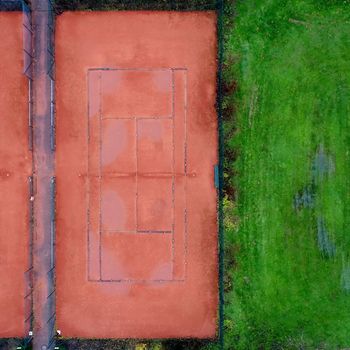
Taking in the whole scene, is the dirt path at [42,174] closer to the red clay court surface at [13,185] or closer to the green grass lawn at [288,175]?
the red clay court surface at [13,185]

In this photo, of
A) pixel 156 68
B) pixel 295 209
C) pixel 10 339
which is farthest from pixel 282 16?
pixel 10 339

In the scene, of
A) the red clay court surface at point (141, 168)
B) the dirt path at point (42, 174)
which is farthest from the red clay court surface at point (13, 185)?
the red clay court surface at point (141, 168)

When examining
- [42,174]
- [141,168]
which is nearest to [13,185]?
[42,174]

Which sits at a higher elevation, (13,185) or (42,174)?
(42,174)

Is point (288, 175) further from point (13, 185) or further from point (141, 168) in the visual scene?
point (13, 185)

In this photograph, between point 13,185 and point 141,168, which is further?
point 13,185

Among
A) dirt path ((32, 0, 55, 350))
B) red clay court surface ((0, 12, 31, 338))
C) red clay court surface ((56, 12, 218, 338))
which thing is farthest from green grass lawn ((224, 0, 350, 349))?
red clay court surface ((0, 12, 31, 338))
